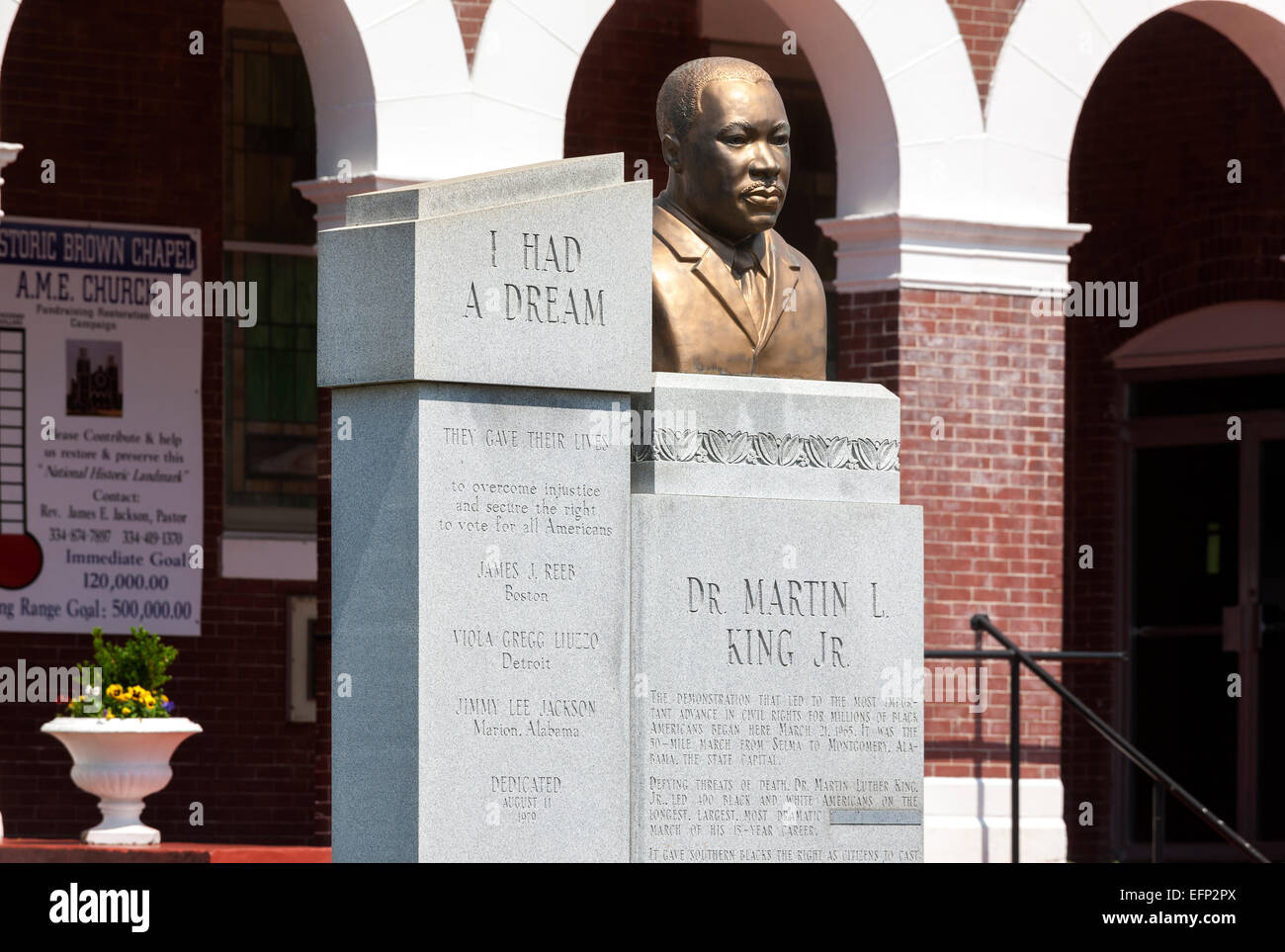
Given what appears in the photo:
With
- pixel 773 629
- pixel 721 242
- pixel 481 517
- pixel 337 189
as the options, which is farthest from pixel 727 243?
pixel 337 189

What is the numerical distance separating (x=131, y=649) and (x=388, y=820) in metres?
4.46

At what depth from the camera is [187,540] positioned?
13.8 meters

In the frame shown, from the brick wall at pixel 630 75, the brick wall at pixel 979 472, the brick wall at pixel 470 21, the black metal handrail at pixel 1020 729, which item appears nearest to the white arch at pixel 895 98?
the brick wall at pixel 979 472

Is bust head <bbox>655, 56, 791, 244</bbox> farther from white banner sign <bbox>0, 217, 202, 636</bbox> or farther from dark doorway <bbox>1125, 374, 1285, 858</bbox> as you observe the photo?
dark doorway <bbox>1125, 374, 1285, 858</bbox>

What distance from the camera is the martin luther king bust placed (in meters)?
7.69

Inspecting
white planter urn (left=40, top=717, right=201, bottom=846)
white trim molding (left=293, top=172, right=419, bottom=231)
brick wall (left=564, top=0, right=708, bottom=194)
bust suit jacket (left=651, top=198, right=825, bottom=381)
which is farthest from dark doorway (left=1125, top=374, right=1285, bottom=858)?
bust suit jacket (left=651, top=198, right=825, bottom=381)

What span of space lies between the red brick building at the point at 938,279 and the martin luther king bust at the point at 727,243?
11.0 feet

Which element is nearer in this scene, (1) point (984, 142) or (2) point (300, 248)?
(1) point (984, 142)

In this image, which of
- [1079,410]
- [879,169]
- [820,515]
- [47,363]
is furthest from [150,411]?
[820,515]

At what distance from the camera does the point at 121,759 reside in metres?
11.0

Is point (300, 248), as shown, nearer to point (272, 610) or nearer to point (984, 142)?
point (272, 610)

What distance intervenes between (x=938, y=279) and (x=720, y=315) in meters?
4.35

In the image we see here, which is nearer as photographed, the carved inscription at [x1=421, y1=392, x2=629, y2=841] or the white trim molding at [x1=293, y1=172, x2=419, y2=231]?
the carved inscription at [x1=421, y1=392, x2=629, y2=841]

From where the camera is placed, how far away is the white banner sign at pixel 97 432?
13.4m
